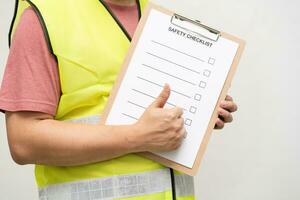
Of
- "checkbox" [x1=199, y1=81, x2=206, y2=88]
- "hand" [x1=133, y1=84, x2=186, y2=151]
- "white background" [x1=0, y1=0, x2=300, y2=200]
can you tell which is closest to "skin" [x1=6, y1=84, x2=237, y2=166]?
"hand" [x1=133, y1=84, x2=186, y2=151]

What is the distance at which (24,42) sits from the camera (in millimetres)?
808

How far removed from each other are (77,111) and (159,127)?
0.61 feet

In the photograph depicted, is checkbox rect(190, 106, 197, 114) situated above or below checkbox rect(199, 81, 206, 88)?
below

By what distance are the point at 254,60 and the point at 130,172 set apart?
91cm

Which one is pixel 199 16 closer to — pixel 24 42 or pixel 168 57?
pixel 168 57

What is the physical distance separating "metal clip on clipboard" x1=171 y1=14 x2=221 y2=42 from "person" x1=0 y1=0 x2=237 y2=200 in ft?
0.37

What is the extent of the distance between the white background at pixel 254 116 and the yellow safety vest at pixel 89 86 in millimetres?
758

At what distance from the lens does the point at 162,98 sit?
2.84 feet

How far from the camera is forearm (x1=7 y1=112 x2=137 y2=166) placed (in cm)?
81

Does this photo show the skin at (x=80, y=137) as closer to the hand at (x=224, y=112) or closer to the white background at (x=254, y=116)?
the hand at (x=224, y=112)

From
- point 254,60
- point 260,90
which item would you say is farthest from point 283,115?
point 254,60

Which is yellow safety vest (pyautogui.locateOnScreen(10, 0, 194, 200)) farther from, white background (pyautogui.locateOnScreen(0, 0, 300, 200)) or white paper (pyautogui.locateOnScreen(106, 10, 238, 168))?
white background (pyautogui.locateOnScreen(0, 0, 300, 200))

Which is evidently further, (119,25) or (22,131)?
(119,25)

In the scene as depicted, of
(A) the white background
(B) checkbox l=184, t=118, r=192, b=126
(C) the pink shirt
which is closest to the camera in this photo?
(C) the pink shirt
